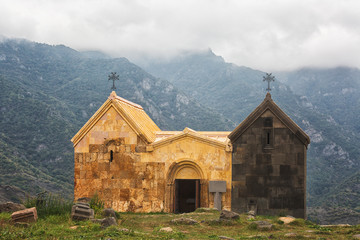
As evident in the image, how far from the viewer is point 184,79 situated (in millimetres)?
130250

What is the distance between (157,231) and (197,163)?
7.49m

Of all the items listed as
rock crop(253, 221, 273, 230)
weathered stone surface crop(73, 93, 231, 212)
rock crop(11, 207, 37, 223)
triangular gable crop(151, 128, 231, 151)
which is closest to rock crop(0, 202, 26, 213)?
rock crop(11, 207, 37, 223)

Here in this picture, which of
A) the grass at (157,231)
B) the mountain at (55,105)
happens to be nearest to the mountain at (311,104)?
the mountain at (55,105)

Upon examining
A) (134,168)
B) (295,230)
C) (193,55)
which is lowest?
(295,230)

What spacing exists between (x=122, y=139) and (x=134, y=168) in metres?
1.43

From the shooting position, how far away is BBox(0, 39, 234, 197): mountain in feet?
187

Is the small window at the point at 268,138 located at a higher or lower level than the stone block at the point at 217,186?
higher

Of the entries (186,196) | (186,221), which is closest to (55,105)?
(186,196)

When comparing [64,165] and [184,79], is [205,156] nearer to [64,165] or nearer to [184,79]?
[64,165]

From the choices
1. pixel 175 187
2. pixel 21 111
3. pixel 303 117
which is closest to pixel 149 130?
pixel 175 187

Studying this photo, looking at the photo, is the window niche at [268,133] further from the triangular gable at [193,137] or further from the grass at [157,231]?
the grass at [157,231]

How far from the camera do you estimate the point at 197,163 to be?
776 inches

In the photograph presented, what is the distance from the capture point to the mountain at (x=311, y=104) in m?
69.6

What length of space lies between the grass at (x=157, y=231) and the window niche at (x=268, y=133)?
499cm
